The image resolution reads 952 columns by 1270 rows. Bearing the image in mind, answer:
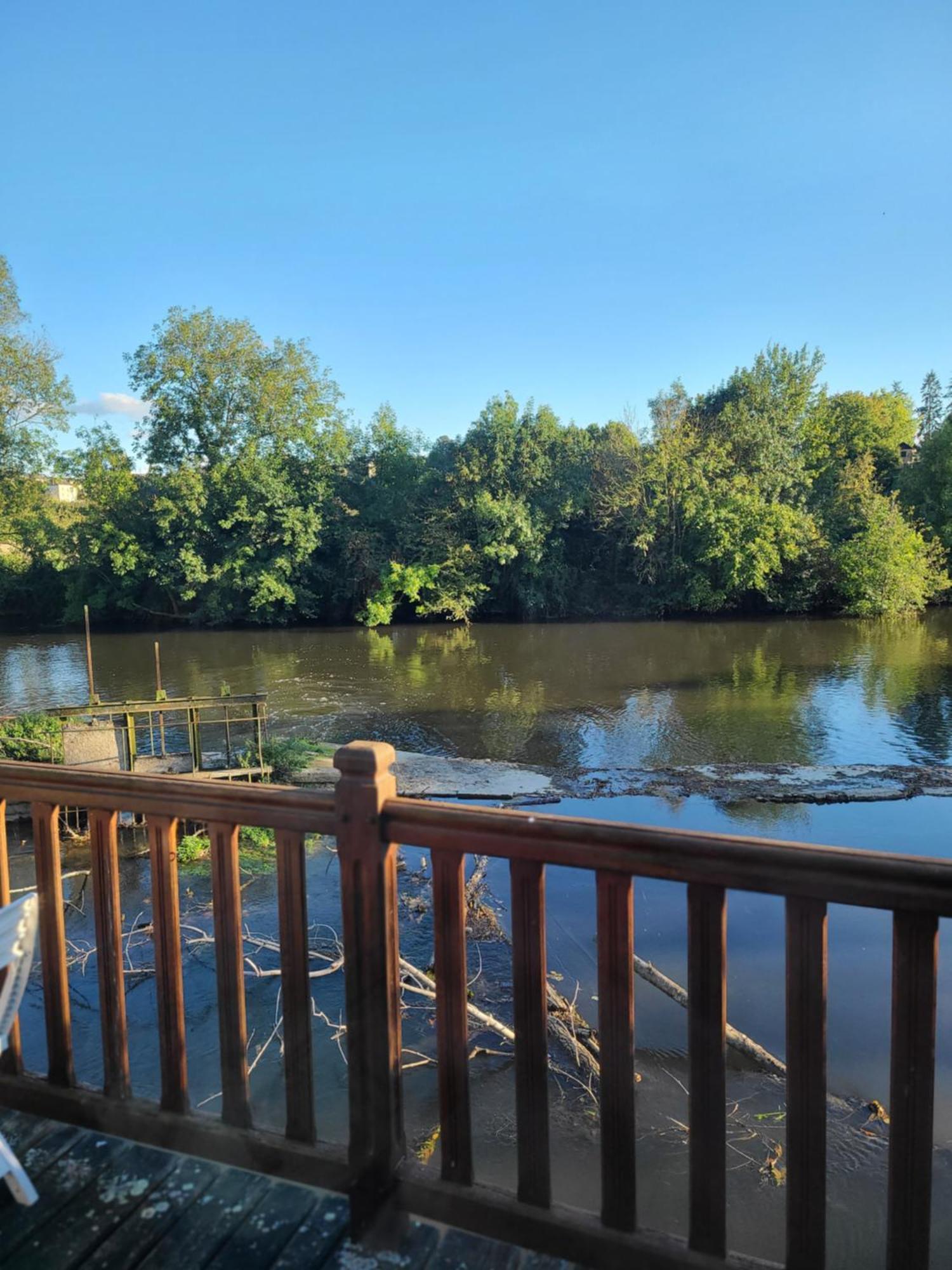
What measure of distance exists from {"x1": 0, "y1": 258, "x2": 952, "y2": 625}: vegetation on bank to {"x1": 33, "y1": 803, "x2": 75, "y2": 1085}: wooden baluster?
29.0 metres

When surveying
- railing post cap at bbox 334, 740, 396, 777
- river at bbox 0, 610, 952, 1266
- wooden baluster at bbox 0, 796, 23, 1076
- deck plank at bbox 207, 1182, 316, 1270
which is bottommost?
river at bbox 0, 610, 952, 1266

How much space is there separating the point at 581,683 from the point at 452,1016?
59.1 feet

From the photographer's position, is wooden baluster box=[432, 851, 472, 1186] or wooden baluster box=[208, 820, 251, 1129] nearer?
wooden baluster box=[432, 851, 472, 1186]

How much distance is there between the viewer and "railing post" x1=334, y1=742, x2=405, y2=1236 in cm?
176

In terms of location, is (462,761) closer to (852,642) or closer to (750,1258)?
(750,1258)

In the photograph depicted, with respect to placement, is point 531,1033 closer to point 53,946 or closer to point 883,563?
point 53,946

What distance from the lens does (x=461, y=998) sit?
1.77 meters

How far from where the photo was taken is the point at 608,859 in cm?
154

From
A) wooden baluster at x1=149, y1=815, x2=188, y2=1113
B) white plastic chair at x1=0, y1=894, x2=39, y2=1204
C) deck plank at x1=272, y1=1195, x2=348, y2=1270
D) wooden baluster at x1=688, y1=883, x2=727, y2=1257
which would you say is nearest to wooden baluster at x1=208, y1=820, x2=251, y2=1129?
wooden baluster at x1=149, y1=815, x2=188, y2=1113

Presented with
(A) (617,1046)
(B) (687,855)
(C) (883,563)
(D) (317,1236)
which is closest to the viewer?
(B) (687,855)

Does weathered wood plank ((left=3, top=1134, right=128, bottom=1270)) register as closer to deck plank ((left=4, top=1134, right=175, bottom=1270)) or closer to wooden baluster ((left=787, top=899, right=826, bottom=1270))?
deck plank ((left=4, top=1134, right=175, bottom=1270))

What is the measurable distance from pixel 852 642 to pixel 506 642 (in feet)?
33.3

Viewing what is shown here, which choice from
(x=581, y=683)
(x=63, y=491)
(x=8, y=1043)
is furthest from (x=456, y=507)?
(x=8, y=1043)

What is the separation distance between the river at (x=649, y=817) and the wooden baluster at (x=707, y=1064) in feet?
8.57
